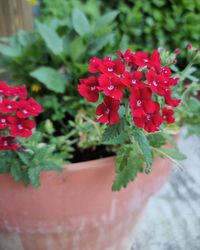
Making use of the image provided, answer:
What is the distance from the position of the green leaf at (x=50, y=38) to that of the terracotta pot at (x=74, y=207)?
0.51m

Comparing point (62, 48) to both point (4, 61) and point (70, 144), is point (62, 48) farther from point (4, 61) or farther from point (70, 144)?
point (70, 144)

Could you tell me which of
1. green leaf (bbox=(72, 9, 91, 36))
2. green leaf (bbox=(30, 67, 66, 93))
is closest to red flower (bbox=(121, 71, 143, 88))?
green leaf (bbox=(30, 67, 66, 93))

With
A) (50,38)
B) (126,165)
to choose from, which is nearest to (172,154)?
(126,165)

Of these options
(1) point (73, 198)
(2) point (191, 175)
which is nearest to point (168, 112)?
(1) point (73, 198)

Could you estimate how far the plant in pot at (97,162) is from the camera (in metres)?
0.90

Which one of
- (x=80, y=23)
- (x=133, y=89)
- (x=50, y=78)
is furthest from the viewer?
(x=80, y=23)

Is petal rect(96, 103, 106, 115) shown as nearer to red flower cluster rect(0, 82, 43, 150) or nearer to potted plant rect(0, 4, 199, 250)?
potted plant rect(0, 4, 199, 250)

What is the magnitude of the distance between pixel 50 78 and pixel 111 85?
2.06 ft

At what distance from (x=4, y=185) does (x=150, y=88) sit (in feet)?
1.52

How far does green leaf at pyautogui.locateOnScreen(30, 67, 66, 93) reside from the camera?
146 cm

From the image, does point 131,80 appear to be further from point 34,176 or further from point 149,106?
point 34,176

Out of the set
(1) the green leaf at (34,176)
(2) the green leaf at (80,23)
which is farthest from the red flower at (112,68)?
(2) the green leaf at (80,23)

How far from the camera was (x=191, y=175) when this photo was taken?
1958mm

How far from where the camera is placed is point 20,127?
1.00m
